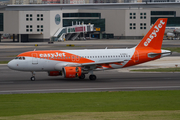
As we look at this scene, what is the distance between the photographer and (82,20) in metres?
174

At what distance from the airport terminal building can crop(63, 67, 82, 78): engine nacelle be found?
105803mm

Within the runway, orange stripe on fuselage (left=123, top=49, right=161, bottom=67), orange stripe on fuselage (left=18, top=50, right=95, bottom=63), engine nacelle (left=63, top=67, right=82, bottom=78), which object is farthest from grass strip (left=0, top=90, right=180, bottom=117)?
orange stripe on fuselage (left=123, top=49, right=161, bottom=67)

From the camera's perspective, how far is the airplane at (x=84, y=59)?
42.0 metres

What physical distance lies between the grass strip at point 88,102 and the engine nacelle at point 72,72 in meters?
8.63

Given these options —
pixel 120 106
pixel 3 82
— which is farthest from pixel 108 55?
pixel 120 106

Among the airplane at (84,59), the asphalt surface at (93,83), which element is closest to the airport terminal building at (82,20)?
the asphalt surface at (93,83)

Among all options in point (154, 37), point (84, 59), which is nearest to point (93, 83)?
point (84, 59)

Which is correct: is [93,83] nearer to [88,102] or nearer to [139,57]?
[139,57]

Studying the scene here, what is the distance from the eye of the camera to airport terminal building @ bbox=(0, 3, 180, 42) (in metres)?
142

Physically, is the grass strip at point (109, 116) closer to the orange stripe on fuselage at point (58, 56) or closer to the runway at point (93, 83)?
the runway at point (93, 83)

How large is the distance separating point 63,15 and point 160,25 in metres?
126

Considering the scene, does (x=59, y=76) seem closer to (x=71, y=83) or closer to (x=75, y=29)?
(x=71, y=83)

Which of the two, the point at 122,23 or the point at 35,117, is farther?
the point at 122,23

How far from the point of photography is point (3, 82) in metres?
40.8
